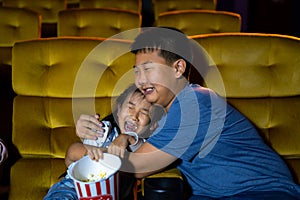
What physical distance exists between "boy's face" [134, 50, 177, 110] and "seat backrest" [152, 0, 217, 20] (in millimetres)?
2633

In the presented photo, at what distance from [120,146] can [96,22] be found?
6.06ft

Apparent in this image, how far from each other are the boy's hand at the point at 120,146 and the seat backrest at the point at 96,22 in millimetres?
1723

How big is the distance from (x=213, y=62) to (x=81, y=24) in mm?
1480

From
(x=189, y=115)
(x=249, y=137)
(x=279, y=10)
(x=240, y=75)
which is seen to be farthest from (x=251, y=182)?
(x=279, y=10)

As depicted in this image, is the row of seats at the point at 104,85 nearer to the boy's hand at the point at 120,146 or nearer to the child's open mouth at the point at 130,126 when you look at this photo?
the child's open mouth at the point at 130,126

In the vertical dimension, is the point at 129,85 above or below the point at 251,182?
above

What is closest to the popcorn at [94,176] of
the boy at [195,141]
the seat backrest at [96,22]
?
the boy at [195,141]

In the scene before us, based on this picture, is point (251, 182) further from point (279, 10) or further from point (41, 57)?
point (279, 10)

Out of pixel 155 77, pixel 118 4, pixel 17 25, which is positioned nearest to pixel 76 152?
pixel 155 77

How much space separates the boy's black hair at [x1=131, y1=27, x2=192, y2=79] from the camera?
1.63 m

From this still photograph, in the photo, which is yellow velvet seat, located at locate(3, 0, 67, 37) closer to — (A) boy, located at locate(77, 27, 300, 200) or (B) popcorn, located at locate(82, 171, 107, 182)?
(A) boy, located at locate(77, 27, 300, 200)

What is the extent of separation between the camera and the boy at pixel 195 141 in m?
1.55

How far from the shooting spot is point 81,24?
10.7ft

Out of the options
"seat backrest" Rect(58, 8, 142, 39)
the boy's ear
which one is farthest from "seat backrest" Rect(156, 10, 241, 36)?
the boy's ear
